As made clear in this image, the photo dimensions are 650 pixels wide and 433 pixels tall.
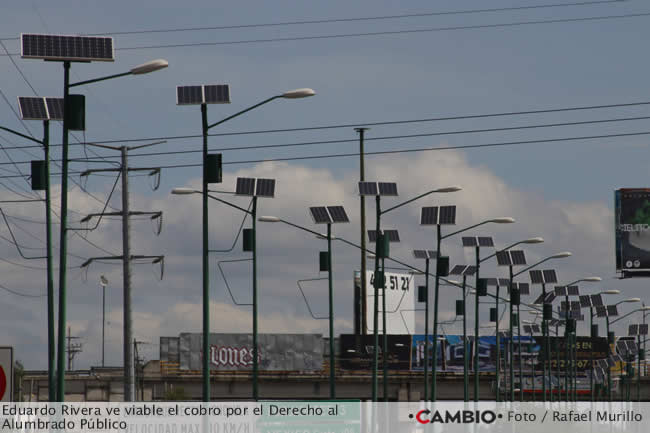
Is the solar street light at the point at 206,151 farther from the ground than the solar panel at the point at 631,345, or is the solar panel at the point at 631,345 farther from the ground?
the solar street light at the point at 206,151

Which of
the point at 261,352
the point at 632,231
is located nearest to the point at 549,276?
the point at 632,231

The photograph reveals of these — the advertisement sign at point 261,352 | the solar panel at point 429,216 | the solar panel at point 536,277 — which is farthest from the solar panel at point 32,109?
the advertisement sign at point 261,352

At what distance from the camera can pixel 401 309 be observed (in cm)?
15538

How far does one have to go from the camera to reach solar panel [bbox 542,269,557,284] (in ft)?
276

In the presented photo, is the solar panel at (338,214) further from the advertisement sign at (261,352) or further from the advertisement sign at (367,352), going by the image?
the advertisement sign at (261,352)

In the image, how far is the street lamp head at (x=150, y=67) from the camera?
32875mm

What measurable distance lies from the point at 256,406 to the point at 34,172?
14.3 metres

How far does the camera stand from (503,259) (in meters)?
74.2

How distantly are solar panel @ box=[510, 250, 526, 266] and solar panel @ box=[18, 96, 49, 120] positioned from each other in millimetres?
37784

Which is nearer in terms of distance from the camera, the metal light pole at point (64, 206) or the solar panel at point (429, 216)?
the metal light pole at point (64, 206)

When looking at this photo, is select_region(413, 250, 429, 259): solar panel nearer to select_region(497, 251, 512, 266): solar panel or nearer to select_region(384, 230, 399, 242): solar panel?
select_region(384, 230, 399, 242): solar panel

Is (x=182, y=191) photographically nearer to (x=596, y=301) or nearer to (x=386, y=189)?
(x=386, y=189)

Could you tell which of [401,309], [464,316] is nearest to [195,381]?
[401,309]

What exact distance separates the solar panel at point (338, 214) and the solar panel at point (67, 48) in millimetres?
22514
